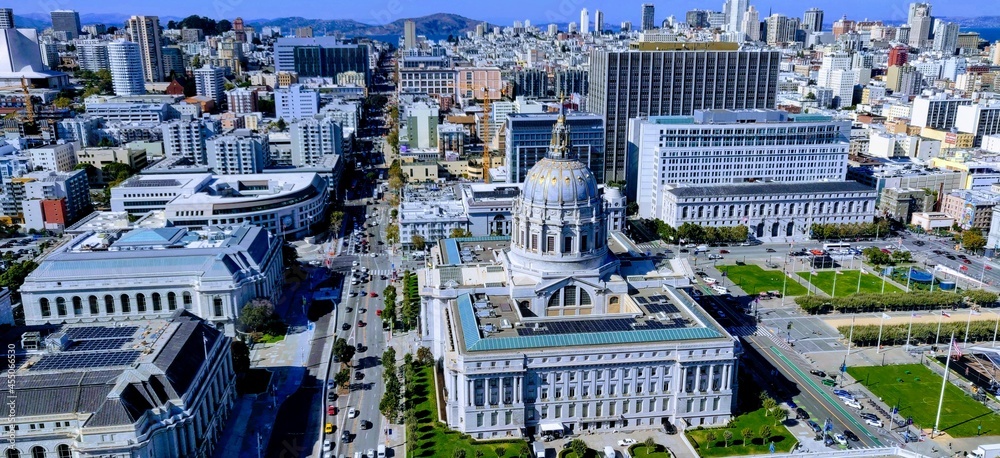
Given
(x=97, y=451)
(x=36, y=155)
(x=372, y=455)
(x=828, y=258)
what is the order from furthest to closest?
(x=36, y=155) → (x=828, y=258) → (x=372, y=455) → (x=97, y=451)

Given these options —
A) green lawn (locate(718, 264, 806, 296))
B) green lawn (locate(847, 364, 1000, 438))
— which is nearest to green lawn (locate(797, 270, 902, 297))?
green lawn (locate(718, 264, 806, 296))

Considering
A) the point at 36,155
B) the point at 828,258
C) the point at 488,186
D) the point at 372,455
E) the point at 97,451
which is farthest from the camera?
the point at 36,155

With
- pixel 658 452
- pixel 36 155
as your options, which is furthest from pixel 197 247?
pixel 36 155

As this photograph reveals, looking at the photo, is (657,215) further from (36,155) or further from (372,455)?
(36,155)

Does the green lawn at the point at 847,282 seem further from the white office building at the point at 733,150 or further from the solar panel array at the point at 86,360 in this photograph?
the solar panel array at the point at 86,360

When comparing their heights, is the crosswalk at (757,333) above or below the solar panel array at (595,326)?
below

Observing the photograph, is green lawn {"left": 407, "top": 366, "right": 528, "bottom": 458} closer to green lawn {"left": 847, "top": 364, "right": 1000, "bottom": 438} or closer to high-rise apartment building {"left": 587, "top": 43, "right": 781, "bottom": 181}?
green lawn {"left": 847, "top": 364, "right": 1000, "bottom": 438}

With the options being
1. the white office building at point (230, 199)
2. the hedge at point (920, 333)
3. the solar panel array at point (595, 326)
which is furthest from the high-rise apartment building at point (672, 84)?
the solar panel array at point (595, 326)
